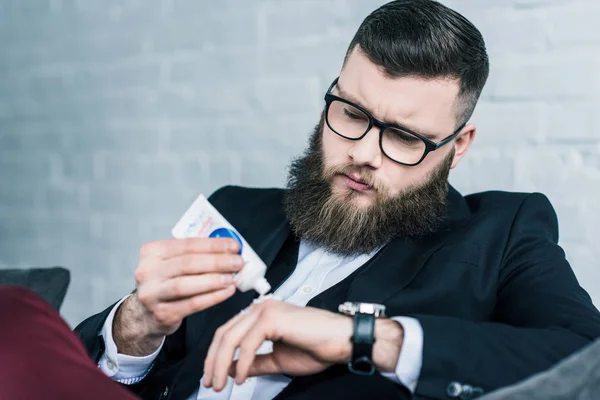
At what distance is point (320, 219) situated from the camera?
143 centimetres

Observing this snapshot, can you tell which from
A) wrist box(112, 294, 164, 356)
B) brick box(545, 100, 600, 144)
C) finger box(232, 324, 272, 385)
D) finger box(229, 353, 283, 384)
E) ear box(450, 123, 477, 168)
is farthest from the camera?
brick box(545, 100, 600, 144)

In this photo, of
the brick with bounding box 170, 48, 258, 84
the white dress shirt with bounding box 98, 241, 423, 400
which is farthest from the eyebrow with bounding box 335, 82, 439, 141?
the brick with bounding box 170, 48, 258, 84

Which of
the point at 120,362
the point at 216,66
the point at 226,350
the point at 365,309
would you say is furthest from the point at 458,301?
the point at 216,66

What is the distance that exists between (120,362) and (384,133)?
23.7 inches

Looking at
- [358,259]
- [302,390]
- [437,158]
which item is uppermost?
[437,158]

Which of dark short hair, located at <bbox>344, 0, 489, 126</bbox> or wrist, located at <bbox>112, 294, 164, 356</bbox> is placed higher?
dark short hair, located at <bbox>344, 0, 489, 126</bbox>

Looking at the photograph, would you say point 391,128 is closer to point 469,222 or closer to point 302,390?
point 469,222

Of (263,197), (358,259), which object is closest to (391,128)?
(358,259)

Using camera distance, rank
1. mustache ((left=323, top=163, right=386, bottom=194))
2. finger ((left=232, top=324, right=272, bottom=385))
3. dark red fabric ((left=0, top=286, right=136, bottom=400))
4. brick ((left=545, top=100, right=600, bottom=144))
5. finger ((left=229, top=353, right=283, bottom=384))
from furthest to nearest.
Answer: brick ((left=545, top=100, right=600, bottom=144))
mustache ((left=323, top=163, right=386, bottom=194))
finger ((left=229, top=353, right=283, bottom=384))
finger ((left=232, top=324, right=272, bottom=385))
dark red fabric ((left=0, top=286, right=136, bottom=400))

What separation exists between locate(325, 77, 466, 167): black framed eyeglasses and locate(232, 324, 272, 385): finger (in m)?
0.48

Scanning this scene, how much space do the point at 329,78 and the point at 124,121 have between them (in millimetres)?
714

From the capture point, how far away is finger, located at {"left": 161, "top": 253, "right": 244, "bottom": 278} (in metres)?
1.02

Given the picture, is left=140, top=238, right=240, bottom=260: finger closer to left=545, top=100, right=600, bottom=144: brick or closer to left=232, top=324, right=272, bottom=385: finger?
left=232, top=324, right=272, bottom=385: finger

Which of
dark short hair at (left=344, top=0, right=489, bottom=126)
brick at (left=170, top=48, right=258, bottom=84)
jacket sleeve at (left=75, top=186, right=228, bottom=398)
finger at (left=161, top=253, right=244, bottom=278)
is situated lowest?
jacket sleeve at (left=75, top=186, right=228, bottom=398)
